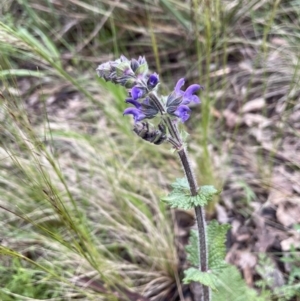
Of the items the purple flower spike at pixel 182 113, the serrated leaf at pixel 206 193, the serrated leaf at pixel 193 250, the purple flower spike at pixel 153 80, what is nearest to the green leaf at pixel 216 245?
the serrated leaf at pixel 193 250

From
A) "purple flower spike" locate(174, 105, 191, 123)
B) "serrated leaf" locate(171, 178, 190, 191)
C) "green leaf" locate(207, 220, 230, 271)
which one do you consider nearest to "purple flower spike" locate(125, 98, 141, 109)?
"purple flower spike" locate(174, 105, 191, 123)

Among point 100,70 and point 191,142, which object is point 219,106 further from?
point 100,70

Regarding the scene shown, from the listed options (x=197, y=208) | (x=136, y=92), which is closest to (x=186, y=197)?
(x=197, y=208)

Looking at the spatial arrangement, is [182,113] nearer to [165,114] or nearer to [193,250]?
[165,114]

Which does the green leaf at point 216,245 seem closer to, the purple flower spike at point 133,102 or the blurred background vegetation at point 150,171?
the blurred background vegetation at point 150,171

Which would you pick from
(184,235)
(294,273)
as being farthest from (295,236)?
(184,235)
